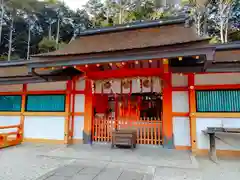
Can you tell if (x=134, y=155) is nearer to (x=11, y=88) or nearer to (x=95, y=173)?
(x=95, y=173)

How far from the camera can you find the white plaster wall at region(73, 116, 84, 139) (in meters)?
5.86

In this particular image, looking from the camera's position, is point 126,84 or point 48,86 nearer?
point 126,84

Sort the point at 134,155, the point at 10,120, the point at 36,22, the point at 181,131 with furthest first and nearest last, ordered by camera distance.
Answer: the point at 36,22, the point at 10,120, the point at 181,131, the point at 134,155

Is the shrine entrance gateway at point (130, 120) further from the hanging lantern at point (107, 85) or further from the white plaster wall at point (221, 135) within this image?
the white plaster wall at point (221, 135)

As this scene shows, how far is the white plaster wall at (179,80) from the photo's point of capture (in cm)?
512

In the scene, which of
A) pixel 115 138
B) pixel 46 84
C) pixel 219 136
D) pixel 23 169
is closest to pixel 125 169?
pixel 115 138

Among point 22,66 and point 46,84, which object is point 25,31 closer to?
point 22,66

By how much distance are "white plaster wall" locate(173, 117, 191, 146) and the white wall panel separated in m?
2.99

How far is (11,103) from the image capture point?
21.2ft

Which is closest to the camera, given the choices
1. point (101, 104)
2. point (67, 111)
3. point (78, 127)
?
point (67, 111)

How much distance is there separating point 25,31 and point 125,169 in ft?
86.5

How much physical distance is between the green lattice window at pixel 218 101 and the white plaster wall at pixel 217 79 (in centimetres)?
25

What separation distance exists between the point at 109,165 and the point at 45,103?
344 cm

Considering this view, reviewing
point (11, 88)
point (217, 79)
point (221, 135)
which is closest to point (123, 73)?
point (217, 79)
